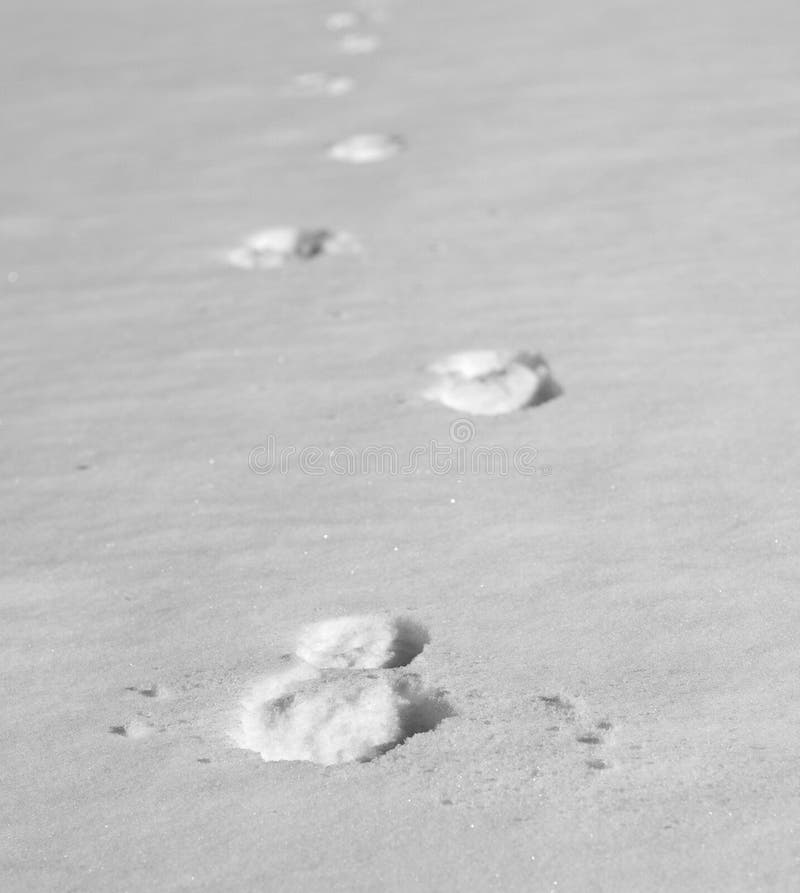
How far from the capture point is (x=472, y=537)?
1.74 m

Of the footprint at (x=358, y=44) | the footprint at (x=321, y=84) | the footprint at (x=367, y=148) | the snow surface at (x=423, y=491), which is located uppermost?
the footprint at (x=358, y=44)

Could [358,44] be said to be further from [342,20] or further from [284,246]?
[284,246]

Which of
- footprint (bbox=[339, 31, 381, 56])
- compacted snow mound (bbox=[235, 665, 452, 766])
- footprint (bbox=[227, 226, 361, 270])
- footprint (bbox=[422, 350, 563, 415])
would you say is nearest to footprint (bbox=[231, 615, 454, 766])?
compacted snow mound (bbox=[235, 665, 452, 766])

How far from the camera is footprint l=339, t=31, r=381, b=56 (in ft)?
14.4

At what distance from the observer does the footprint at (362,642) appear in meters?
1.53

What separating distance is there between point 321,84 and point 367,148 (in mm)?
727

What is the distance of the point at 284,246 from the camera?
2863mm

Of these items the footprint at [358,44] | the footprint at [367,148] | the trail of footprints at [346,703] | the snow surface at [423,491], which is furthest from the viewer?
the footprint at [358,44]

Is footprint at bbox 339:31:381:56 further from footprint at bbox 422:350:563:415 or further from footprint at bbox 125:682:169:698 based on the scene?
footprint at bbox 125:682:169:698

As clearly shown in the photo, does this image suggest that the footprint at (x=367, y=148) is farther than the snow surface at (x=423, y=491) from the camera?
Yes

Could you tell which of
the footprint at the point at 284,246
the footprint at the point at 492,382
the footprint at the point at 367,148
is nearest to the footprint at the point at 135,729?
the footprint at the point at 492,382

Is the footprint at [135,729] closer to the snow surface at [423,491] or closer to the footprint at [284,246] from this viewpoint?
the snow surface at [423,491]

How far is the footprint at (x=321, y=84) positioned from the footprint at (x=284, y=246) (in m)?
1.19

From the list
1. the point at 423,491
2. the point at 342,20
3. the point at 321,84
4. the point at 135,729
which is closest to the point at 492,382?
the point at 423,491
